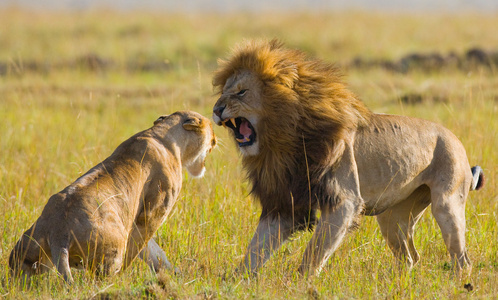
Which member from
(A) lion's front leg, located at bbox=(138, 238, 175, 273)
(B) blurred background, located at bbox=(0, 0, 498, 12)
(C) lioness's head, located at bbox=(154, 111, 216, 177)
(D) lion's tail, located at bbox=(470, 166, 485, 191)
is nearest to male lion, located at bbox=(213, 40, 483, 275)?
(D) lion's tail, located at bbox=(470, 166, 485, 191)

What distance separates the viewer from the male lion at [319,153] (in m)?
4.10

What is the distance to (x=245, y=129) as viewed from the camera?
13.9 ft

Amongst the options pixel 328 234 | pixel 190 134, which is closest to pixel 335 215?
pixel 328 234

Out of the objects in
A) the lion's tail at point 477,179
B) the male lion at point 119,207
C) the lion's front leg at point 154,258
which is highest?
the male lion at point 119,207

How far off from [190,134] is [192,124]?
74 mm

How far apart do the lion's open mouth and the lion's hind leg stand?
1.16 meters

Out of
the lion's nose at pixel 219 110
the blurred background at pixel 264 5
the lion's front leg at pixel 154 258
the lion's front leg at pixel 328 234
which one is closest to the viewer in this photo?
the lion's front leg at pixel 328 234

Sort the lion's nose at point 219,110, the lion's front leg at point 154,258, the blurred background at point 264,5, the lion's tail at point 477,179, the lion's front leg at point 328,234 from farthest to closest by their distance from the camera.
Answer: the blurred background at point 264,5 → the lion's tail at point 477,179 → the lion's front leg at point 154,258 → the lion's nose at point 219,110 → the lion's front leg at point 328,234

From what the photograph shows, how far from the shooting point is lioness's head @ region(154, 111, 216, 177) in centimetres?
440

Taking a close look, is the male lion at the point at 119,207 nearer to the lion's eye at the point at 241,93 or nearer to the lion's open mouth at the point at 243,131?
the lion's open mouth at the point at 243,131

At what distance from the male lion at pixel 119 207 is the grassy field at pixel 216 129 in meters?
0.15

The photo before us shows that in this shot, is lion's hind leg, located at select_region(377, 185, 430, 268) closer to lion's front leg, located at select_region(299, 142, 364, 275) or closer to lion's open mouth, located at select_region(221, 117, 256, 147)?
lion's front leg, located at select_region(299, 142, 364, 275)

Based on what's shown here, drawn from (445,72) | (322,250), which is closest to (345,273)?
(322,250)

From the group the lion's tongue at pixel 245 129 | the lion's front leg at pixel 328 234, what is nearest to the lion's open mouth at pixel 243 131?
the lion's tongue at pixel 245 129
